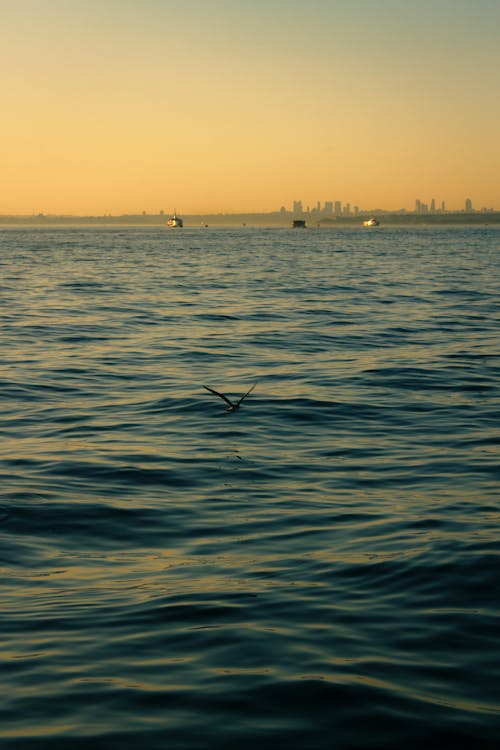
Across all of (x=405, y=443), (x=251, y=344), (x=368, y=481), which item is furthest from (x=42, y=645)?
(x=251, y=344)

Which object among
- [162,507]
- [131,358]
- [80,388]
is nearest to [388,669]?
[162,507]

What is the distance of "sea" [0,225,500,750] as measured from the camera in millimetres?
5680

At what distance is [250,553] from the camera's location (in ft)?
28.8

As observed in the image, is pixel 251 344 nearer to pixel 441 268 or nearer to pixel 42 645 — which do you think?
pixel 42 645

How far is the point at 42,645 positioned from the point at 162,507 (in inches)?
152

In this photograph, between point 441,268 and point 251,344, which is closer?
point 251,344

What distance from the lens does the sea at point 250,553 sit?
18.6ft

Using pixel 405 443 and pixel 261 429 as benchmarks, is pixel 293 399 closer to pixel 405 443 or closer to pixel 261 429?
pixel 261 429

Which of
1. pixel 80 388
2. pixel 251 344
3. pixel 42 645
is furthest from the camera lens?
pixel 251 344

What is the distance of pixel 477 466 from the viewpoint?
12086 mm

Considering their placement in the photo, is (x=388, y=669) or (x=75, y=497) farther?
(x=75, y=497)

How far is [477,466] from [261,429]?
150 inches

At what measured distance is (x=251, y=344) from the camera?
83.1 feet

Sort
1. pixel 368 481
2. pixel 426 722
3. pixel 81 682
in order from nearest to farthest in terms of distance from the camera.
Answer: pixel 426 722 → pixel 81 682 → pixel 368 481
